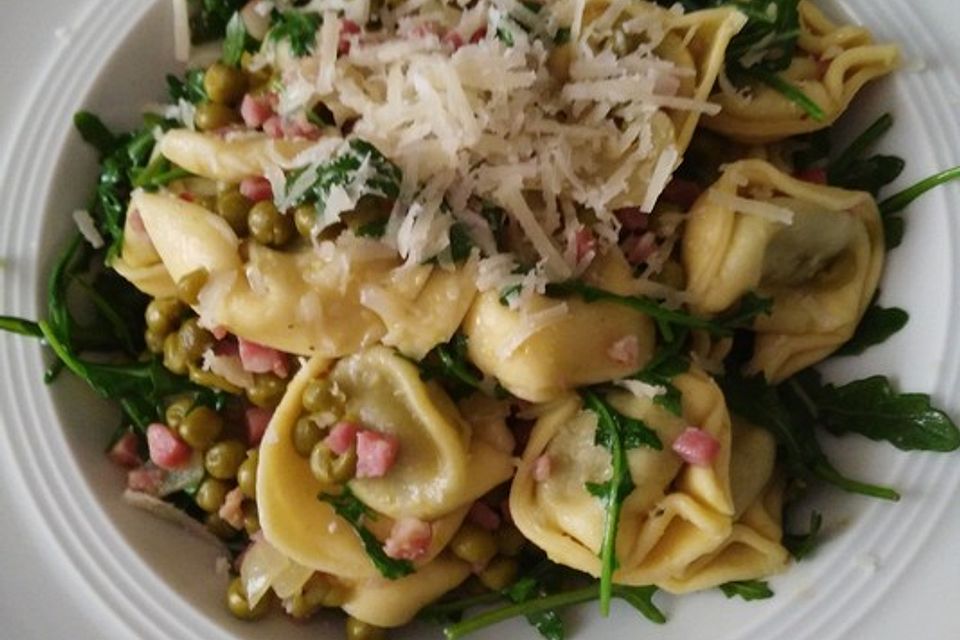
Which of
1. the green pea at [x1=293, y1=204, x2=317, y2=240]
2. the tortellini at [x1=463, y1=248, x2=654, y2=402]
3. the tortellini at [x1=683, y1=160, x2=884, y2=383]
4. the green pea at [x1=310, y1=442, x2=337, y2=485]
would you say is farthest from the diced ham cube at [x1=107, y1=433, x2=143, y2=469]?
the tortellini at [x1=683, y1=160, x2=884, y2=383]

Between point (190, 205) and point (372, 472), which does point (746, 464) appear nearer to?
point (372, 472)

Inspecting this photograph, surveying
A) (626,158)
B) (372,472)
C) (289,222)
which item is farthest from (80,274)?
(626,158)

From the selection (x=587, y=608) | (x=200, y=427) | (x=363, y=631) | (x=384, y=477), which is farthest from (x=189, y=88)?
(x=587, y=608)

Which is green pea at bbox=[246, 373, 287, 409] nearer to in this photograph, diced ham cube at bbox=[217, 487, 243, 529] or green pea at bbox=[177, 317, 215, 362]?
green pea at bbox=[177, 317, 215, 362]

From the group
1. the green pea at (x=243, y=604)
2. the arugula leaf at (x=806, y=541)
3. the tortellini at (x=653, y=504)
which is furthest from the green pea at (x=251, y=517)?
the arugula leaf at (x=806, y=541)

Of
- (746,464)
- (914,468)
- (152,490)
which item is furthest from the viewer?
(152,490)

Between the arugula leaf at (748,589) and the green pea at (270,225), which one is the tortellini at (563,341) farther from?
the arugula leaf at (748,589)
